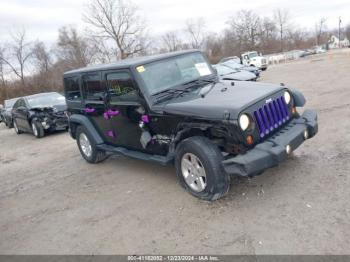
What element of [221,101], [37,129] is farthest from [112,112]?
[37,129]

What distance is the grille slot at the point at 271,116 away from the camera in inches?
158

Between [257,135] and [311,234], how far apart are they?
123 centimetres

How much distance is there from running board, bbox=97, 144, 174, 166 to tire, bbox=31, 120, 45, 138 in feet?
19.1

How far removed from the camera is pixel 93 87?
5.96 meters

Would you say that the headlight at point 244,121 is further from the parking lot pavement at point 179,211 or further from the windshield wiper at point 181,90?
the windshield wiper at point 181,90

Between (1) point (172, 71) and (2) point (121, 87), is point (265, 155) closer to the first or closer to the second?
(1) point (172, 71)

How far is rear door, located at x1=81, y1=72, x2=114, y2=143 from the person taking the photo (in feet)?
18.9

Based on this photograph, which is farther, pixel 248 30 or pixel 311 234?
pixel 248 30

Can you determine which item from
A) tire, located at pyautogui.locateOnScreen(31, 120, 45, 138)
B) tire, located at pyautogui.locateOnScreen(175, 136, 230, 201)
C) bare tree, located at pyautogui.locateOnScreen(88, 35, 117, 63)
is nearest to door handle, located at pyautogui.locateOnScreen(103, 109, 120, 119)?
tire, located at pyautogui.locateOnScreen(175, 136, 230, 201)

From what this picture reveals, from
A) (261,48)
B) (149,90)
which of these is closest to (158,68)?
(149,90)

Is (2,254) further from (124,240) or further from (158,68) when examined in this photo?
(158,68)

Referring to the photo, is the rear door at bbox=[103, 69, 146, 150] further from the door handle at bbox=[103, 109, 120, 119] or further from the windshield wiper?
the windshield wiper

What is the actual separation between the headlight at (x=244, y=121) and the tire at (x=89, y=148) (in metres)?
3.50

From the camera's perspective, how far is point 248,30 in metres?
69.6
